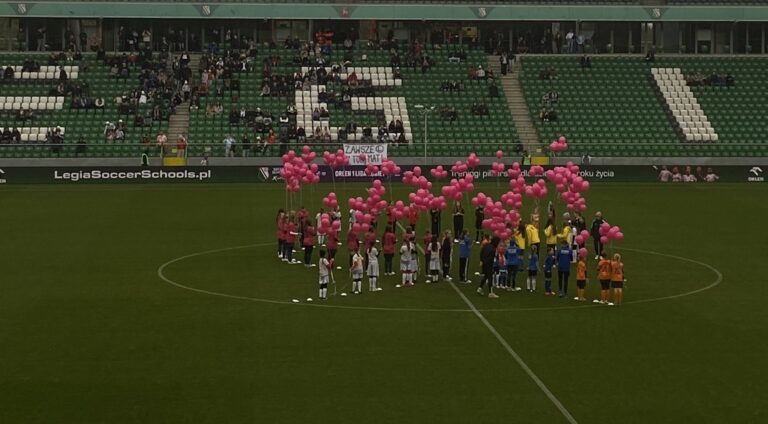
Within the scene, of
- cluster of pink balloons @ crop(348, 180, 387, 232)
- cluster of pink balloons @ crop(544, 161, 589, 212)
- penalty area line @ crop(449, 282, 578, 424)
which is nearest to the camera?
penalty area line @ crop(449, 282, 578, 424)

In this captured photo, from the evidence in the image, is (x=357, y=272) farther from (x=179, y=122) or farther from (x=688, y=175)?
(x=179, y=122)

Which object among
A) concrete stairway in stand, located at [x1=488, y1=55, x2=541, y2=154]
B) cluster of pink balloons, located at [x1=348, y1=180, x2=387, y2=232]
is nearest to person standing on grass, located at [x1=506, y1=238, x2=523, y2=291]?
cluster of pink balloons, located at [x1=348, y1=180, x2=387, y2=232]

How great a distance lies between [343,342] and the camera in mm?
28391

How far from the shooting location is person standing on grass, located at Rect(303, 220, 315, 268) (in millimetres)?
38312

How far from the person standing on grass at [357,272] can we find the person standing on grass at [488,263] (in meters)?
3.51

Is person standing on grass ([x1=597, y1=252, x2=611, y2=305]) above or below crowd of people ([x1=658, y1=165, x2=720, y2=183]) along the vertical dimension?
below

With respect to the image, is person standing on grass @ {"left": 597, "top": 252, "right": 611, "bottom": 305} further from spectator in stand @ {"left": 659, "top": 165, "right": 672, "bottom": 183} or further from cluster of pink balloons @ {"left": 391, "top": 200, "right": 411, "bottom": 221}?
spectator in stand @ {"left": 659, "top": 165, "right": 672, "bottom": 183}

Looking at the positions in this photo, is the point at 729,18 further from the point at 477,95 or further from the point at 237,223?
the point at 237,223

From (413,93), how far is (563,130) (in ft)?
35.1

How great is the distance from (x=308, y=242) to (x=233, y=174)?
30.2m

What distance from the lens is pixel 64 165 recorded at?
6781 centimetres

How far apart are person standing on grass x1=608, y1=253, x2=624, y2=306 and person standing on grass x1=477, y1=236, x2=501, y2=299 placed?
3467mm

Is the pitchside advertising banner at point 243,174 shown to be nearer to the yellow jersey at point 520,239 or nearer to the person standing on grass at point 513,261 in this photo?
the yellow jersey at point 520,239

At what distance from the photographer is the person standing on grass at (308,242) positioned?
38312 millimetres
